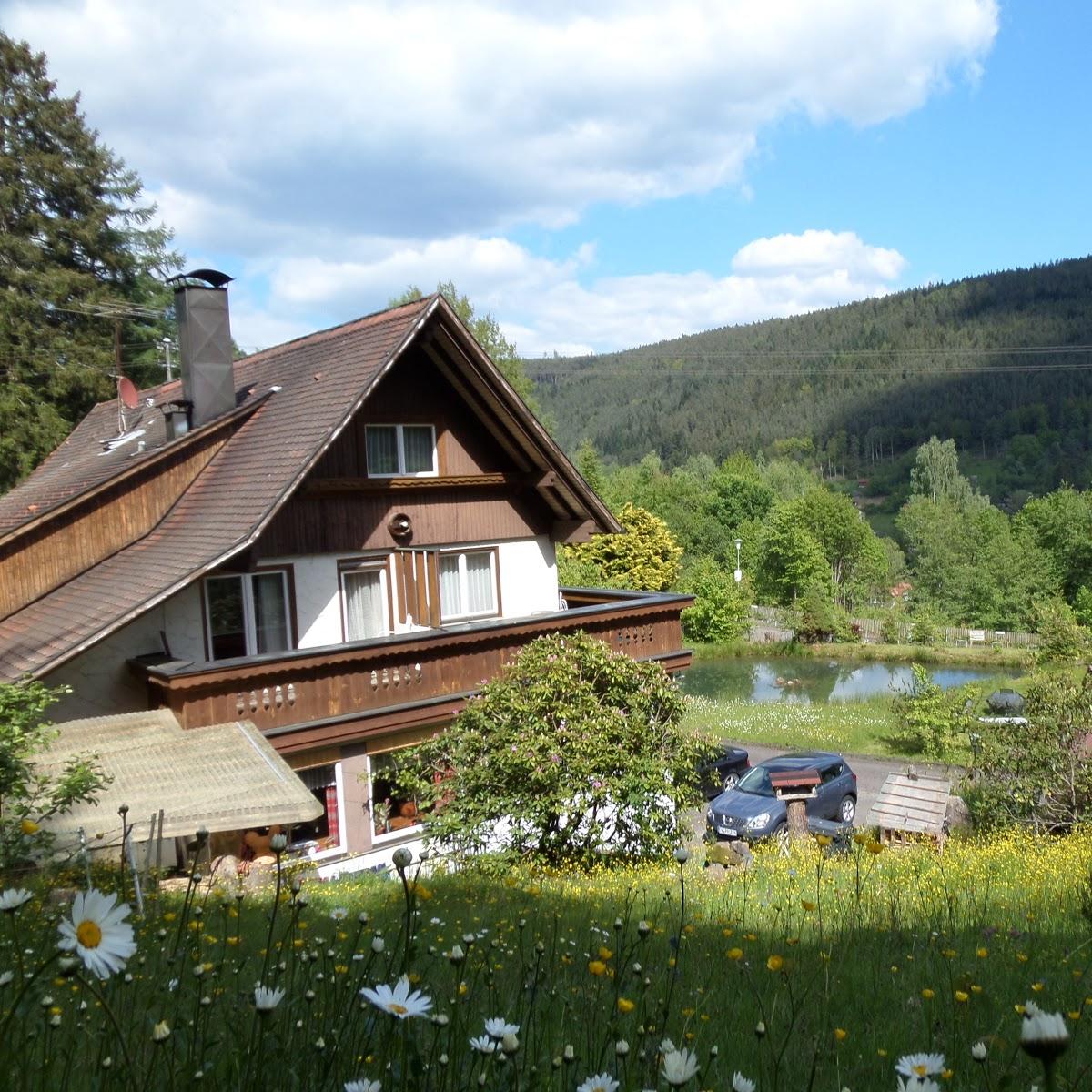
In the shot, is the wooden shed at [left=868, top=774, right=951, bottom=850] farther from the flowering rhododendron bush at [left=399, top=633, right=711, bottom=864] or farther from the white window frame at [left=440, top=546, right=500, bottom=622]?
the white window frame at [left=440, top=546, right=500, bottom=622]

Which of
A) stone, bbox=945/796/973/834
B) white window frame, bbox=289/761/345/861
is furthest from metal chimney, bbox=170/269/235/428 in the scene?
stone, bbox=945/796/973/834

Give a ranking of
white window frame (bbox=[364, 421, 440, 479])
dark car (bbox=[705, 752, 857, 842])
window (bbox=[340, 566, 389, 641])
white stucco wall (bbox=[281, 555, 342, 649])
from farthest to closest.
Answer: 1. dark car (bbox=[705, 752, 857, 842])
2. white window frame (bbox=[364, 421, 440, 479])
3. window (bbox=[340, 566, 389, 641])
4. white stucco wall (bbox=[281, 555, 342, 649])

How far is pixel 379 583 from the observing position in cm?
1719

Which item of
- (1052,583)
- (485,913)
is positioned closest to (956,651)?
(1052,583)

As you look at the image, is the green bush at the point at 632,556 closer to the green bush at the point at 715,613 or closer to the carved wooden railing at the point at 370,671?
the green bush at the point at 715,613

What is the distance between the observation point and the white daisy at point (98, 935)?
71.1 inches

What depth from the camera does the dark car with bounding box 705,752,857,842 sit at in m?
19.5

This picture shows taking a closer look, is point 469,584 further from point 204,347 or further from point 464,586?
point 204,347

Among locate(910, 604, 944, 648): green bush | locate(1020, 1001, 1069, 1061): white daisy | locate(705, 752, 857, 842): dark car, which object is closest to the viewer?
locate(1020, 1001, 1069, 1061): white daisy

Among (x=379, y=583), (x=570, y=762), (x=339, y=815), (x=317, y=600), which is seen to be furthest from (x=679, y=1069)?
(x=379, y=583)

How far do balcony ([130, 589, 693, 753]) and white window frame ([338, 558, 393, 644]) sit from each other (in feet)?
4.66

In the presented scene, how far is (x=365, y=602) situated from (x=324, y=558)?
1.13m

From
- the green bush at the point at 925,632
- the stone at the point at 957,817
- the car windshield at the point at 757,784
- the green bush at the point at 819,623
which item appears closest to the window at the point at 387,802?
the car windshield at the point at 757,784

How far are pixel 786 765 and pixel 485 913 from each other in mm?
16065
